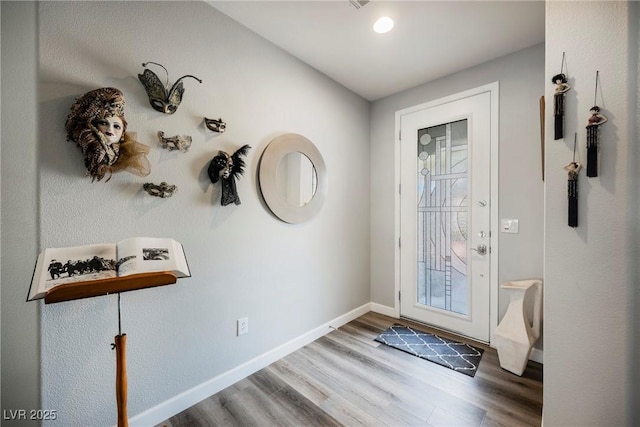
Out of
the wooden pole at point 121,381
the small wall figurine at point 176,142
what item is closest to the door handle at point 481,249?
the small wall figurine at point 176,142

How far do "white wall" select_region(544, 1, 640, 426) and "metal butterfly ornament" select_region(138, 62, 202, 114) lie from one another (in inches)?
77.3

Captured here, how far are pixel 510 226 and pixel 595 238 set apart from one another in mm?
1075

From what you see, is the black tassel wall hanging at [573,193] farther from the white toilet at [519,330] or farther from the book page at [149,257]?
the book page at [149,257]

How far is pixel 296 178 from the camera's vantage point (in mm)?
2184

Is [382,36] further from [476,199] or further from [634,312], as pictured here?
[634,312]

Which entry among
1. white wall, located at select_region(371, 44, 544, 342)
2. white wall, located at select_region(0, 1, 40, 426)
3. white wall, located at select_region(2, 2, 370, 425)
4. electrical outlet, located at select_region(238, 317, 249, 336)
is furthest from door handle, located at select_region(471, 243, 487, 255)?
white wall, located at select_region(0, 1, 40, 426)

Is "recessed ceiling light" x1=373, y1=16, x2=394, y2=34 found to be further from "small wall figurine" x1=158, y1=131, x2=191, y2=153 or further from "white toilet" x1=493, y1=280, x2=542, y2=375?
"white toilet" x1=493, y1=280, x2=542, y2=375

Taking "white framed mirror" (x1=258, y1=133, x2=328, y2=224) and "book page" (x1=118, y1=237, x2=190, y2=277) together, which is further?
"white framed mirror" (x1=258, y1=133, x2=328, y2=224)

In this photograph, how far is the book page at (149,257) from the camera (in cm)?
94

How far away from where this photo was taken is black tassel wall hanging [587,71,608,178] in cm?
110

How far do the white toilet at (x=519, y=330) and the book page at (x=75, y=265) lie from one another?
2.46m

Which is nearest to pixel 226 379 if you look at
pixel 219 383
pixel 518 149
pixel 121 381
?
Result: pixel 219 383

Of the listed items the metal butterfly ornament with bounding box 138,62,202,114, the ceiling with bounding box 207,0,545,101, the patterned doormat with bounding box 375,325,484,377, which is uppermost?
the ceiling with bounding box 207,0,545,101

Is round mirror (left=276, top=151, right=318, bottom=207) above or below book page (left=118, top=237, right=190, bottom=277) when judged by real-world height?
above
